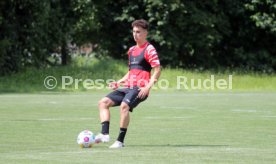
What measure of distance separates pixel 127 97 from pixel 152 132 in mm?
3044

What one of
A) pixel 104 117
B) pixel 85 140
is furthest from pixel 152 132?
pixel 85 140

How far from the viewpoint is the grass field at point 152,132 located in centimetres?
1115

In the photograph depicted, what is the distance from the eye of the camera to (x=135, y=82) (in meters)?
13.2

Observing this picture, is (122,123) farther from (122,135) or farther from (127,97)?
(127,97)

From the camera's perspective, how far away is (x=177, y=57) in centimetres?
4600

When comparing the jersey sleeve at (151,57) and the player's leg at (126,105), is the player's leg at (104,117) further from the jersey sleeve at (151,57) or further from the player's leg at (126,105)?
the jersey sleeve at (151,57)

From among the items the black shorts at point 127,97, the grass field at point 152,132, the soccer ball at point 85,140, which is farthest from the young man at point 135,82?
the grass field at point 152,132

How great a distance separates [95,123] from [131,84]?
513 cm

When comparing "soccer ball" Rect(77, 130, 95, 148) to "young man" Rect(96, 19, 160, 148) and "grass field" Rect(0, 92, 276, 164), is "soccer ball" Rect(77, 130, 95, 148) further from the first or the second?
"young man" Rect(96, 19, 160, 148)

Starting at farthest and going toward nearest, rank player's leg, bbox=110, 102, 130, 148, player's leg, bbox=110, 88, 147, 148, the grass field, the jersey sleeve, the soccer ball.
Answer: the jersey sleeve → player's leg, bbox=110, 88, 147, 148 → player's leg, bbox=110, 102, 130, 148 → the soccer ball → the grass field

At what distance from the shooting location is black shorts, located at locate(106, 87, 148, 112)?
508 inches

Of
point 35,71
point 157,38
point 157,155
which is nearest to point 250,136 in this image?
point 157,155

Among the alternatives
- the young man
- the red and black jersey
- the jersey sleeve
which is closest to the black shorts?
the young man

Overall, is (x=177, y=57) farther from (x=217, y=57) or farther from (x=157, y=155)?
(x=157, y=155)
